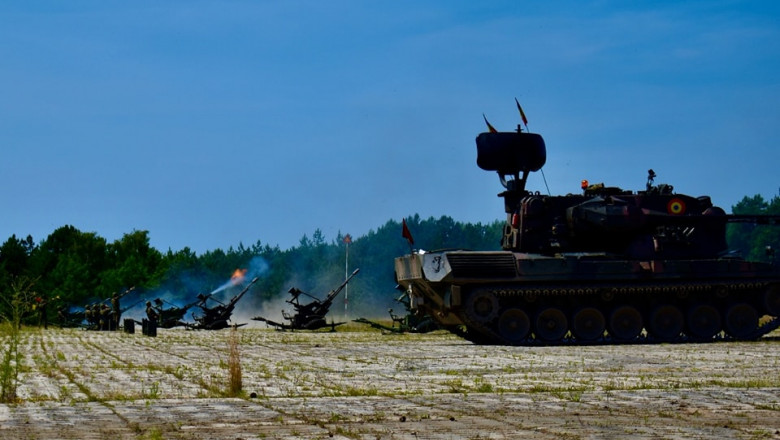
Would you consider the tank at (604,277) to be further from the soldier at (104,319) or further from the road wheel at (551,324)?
the soldier at (104,319)

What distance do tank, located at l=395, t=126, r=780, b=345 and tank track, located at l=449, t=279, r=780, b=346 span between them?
1.3 inches

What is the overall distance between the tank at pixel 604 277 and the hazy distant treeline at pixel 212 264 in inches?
1666

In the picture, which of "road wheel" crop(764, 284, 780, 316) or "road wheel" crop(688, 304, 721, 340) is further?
"road wheel" crop(764, 284, 780, 316)

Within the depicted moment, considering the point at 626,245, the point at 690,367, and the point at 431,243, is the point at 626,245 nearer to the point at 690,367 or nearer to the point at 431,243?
the point at 690,367

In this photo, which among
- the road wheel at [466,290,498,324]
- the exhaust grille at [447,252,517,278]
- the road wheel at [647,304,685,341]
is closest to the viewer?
the exhaust grille at [447,252,517,278]

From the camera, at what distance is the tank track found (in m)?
29.9

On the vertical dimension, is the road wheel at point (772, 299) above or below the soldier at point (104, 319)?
below

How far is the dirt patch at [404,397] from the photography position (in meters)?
10.6

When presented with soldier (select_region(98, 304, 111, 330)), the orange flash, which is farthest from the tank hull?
the orange flash

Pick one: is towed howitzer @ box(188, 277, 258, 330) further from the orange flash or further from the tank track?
the orange flash

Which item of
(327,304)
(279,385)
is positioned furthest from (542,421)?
(327,304)

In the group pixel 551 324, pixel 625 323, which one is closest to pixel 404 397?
pixel 551 324

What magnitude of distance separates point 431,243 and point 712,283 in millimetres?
52093

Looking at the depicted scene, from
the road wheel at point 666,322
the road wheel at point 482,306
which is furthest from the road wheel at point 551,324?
the road wheel at point 666,322
